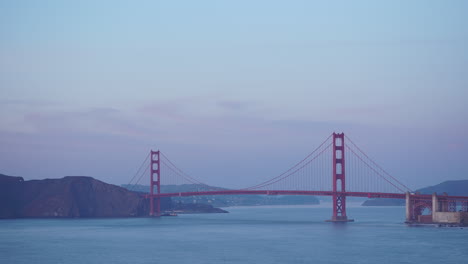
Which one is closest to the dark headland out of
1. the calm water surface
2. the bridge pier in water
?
the calm water surface

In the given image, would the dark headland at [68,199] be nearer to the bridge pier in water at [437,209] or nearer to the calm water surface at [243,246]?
the calm water surface at [243,246]

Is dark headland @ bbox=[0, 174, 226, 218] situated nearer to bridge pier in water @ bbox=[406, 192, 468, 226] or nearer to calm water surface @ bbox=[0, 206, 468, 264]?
calm water surface @ bbox=[0, 206, 468, 264]

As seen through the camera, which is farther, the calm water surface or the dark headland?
the dark headland

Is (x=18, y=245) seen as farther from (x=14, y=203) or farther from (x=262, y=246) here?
(x=14, y=203)

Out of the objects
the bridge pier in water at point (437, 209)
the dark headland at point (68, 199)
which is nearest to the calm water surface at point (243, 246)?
the bridge pier in water at point (437, 209)

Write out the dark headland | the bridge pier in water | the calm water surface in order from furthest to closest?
the dark headland < the bridge pier in water < the calm water surface

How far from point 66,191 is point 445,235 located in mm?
58630

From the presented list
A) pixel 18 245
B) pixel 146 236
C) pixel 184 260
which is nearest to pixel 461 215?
pixel 146 236

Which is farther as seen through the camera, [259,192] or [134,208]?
[134,208]

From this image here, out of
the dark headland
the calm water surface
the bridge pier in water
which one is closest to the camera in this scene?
the calm water surface

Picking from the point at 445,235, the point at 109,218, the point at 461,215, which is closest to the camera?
the point at 445,235

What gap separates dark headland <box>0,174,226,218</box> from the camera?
9456 cm

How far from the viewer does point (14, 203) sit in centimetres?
9581

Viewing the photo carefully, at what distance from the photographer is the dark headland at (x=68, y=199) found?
9456 cm
